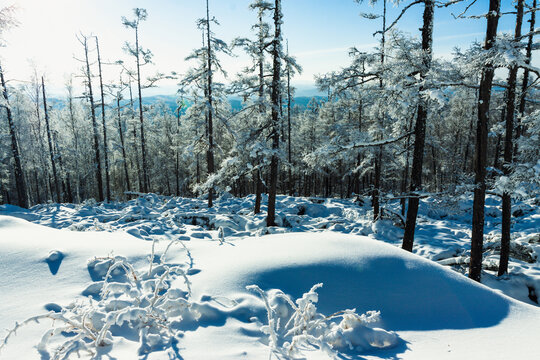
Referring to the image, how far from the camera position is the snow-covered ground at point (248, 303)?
6.89 feet

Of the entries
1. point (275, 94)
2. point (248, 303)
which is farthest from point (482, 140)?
point (275, 94)

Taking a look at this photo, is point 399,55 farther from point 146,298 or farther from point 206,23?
point 206,23

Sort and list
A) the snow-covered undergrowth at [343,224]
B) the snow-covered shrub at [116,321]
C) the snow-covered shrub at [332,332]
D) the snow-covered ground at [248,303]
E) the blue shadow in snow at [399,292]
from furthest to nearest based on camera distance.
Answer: the snow-covered undergrowth at [343,224] → the blue shadow in snow at [399,292] → the snow-covered shrub at [332,332] → the snow-covered ground at [248,303] → the snow-covered shrub at [116,321]

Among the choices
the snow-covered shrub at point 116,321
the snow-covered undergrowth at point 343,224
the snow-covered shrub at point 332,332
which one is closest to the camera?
the snow-covered shrub at point 116,321

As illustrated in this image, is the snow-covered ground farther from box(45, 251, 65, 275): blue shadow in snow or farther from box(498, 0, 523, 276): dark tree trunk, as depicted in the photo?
box(498, 0, 523, 276): dark tree trunk

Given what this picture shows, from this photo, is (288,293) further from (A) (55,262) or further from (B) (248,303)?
(A) (55,262)

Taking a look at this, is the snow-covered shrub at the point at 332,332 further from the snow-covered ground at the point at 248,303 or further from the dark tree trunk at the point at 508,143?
the dark tree trunk at the point at 508,143

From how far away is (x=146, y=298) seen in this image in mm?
2480

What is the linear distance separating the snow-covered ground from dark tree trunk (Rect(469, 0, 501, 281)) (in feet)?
12.0

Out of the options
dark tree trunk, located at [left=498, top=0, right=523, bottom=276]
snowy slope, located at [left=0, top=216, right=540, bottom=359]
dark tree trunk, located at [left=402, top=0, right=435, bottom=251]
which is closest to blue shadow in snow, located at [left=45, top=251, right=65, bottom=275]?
snowy slope, located at [left=0, top=216, right=540, bottom=359]

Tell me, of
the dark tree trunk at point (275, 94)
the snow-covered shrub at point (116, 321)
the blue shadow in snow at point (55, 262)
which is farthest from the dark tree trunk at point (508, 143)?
the blue shadow in snow at point (55, 262)

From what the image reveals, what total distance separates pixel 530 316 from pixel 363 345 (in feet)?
6.10

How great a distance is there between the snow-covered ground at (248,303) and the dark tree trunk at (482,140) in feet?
12.0

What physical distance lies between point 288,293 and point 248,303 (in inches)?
18.7
